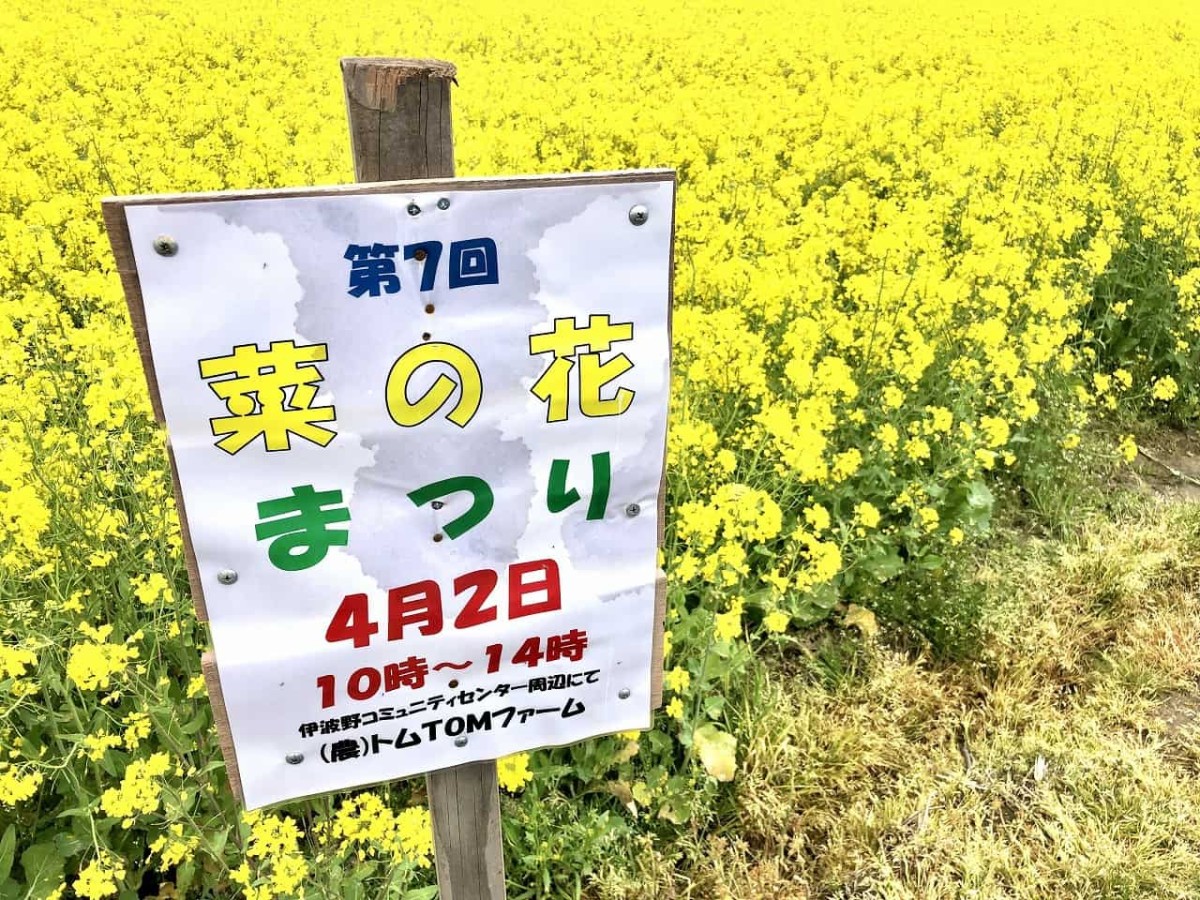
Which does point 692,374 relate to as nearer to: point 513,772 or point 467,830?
point 513,772

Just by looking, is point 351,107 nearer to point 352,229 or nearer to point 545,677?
point 352,229

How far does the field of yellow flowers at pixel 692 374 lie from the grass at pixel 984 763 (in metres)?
0.14

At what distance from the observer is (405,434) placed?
1191mm

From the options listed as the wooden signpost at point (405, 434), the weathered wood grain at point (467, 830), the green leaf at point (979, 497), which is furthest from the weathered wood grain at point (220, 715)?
the green leaf at point (979, 497)

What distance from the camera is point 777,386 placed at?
3250 mm

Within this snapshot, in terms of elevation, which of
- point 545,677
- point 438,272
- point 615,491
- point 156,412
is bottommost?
point 545,677

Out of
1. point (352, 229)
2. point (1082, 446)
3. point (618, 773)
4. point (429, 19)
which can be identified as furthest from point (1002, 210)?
point (429, 19)

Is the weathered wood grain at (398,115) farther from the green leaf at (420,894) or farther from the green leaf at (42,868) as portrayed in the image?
the green leaf at (42,868)

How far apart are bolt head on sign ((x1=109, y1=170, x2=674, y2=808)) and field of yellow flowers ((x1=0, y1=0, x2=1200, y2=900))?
20.3 inches

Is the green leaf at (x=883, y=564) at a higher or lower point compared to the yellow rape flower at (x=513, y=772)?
lower

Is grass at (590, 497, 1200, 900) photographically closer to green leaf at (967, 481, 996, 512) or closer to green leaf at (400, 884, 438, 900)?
green leaf at (967, 481, 996, 512)

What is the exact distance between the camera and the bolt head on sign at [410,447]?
1.07 metres

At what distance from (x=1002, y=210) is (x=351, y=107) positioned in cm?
373

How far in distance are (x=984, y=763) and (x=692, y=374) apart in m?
1.38
